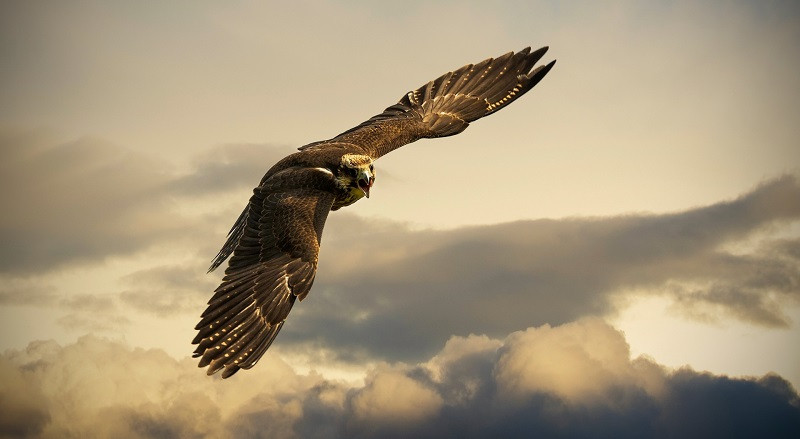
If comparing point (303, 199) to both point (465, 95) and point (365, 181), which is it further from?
point (465, 95)

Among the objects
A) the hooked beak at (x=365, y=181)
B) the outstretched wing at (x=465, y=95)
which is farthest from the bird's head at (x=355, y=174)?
the outstretched wing at (x=465, y=95)

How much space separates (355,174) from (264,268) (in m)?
2.91

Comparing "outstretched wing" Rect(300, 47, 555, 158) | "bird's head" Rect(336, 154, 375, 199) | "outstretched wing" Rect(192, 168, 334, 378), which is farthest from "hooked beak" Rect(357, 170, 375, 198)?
"outstretched wing" Rect(300, 47, 555, 158)

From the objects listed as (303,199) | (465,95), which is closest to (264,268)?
(303,199)

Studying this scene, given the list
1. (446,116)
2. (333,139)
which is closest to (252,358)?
(333,139)

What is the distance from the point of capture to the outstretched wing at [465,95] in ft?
74.5

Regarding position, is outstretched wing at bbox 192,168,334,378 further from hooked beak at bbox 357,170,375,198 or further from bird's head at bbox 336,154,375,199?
hooked beak at bbox 357,170,375,198

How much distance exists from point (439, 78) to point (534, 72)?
2.46 meters

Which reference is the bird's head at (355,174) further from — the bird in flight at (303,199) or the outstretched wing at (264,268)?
the outstretched wing at (264,268)

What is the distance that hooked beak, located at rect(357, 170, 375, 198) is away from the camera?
18.3m

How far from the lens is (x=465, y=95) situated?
23547 millimetres

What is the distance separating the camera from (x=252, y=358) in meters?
15.5

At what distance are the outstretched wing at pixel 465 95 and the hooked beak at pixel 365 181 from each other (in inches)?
152

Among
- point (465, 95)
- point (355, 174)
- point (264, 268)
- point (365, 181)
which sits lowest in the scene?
point (264, 268)
